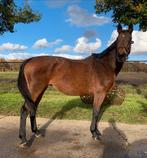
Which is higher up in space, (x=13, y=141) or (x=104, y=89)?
(x=104, y=89)

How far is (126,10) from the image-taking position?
1298 centimetres

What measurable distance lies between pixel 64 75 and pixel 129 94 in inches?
235

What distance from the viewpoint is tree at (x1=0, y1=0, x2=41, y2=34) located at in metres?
16.3

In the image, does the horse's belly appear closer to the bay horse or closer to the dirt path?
the bay horse

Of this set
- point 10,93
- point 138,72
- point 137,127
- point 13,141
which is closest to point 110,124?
point 137,127

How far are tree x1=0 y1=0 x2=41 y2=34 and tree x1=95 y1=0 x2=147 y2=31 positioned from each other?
458cm

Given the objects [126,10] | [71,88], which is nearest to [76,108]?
[71,88]

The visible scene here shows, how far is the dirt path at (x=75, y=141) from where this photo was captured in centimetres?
648

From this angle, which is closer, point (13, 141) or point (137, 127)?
point (13, 141)

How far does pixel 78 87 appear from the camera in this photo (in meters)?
7.91

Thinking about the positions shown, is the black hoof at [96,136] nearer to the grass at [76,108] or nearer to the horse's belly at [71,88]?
the horse's belly at [71,88]

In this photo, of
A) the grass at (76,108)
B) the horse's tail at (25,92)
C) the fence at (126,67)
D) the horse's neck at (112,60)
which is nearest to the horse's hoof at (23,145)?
the horse's tail at (25,92)

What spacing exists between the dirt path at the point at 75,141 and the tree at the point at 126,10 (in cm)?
478

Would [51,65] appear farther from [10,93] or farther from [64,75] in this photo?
[10,93]
